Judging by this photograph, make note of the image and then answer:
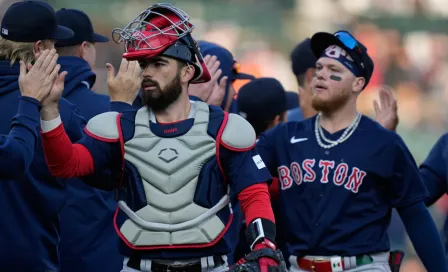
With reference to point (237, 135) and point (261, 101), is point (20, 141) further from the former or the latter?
point (261, 101)

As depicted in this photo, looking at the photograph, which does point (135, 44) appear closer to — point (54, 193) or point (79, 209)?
point (54, 193)

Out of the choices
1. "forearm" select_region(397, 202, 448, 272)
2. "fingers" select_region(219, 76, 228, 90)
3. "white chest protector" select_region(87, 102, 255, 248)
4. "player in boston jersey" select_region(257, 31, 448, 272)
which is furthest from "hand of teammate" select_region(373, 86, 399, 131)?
"white chest protector" select_region(87, 102, 255, 248)

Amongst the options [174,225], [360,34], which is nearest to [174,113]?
[174,225]

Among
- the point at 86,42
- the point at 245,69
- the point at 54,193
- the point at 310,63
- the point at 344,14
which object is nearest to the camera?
the point at 54,193

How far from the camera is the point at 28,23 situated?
5129 millimetres

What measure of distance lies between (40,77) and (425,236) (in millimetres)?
2567

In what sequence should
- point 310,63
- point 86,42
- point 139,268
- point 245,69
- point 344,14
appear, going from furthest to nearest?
point 344,14
point 245,69
point 310,63
point 86,42
point 139,268

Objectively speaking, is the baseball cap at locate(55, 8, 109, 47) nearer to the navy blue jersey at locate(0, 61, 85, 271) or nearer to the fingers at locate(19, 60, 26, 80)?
the navy blue jersey at locate(0, 61, 85, 271)

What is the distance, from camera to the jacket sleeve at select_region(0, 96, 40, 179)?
4.51 meters

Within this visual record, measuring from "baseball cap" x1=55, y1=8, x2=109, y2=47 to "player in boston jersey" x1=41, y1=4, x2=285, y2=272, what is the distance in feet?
5.23

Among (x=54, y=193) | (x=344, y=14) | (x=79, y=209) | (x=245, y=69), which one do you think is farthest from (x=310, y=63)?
(x=344, y=14)

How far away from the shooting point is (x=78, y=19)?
6582 millimetres

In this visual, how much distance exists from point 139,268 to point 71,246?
1308 millimetres

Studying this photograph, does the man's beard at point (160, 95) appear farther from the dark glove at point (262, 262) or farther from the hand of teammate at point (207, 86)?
the hand of teammate at point (207, 86)
